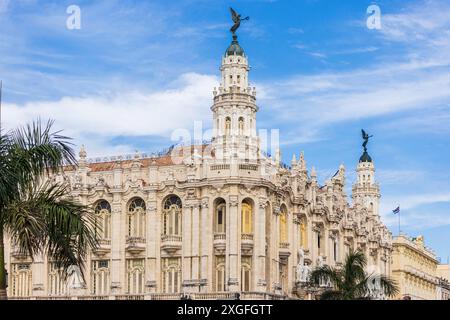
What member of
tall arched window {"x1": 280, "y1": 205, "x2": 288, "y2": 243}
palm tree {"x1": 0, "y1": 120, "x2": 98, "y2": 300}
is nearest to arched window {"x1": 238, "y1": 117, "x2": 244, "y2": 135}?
tall arched window {"x1": 280, "y1": 205, "x2": 288, "y2": 243}

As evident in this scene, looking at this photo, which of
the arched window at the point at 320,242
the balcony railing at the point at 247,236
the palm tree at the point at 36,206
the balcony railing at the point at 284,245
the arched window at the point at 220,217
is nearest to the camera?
the palm tree at the point at 36,206

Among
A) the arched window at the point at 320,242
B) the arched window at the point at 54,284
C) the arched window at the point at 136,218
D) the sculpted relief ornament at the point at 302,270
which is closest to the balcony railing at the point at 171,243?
the arched window at the point at 136,218

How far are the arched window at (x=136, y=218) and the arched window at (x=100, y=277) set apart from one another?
3.56 meters

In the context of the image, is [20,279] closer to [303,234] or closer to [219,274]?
[219,274]

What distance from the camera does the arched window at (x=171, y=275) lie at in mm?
76375

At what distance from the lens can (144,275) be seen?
255 ft

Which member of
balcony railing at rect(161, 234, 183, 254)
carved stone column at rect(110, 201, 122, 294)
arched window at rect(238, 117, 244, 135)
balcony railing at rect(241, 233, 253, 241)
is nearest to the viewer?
balcony railing at rect(241, 233, 253, 241)

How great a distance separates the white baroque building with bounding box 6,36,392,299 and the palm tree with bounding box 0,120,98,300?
4915cm

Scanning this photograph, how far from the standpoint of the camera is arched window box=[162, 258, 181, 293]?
76375 millimetres

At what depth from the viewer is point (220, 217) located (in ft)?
248

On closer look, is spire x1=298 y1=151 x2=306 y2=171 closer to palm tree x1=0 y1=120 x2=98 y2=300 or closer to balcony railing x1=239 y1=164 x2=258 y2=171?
balcony railing x1=239 y1=164 x2=258 y2=171

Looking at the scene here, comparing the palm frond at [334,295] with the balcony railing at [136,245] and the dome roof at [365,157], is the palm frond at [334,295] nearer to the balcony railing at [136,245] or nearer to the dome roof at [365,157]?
the balcony railing at [136,245]

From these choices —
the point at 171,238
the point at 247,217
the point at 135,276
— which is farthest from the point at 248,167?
the point at 135,276
